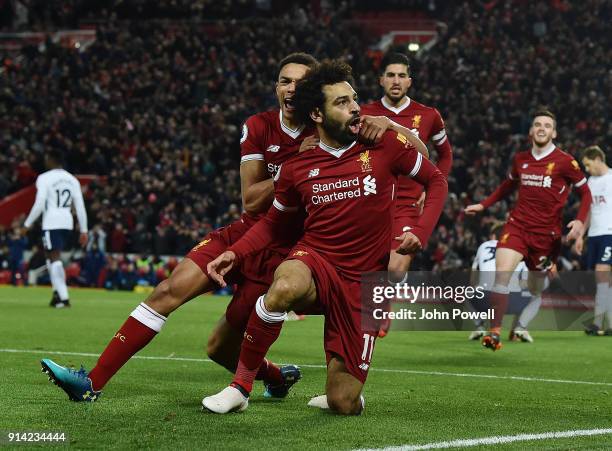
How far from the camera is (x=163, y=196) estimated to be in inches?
1098

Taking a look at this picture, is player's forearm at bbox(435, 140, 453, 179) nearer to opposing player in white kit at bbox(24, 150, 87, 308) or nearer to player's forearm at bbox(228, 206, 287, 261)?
player's forearm at bbox(228, 206, 287, 261)

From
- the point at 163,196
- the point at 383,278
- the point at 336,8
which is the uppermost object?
the point at 336,8

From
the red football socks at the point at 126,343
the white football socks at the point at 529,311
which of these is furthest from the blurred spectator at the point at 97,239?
the red football socks at the point at 126,343

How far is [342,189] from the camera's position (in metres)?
6.33

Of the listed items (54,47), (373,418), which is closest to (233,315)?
(373,418)

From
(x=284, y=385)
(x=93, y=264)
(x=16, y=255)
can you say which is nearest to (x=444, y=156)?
(x=284, y=385)

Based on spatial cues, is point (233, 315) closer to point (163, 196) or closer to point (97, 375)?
point (97, 375)

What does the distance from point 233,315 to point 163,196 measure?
2137cm

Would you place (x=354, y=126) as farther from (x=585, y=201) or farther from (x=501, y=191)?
(x=585, y=201)

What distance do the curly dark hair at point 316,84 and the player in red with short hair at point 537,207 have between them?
523 centimetres

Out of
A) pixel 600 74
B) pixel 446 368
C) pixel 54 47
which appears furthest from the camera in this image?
pixel 54 47

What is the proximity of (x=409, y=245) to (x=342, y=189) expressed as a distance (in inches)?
23.1

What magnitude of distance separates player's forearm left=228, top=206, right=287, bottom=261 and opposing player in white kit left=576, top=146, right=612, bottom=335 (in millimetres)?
8690

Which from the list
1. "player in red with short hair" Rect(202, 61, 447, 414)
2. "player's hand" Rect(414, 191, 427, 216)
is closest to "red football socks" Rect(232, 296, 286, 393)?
"player in red with short hair" Rect(202, 61, 447, 414)
